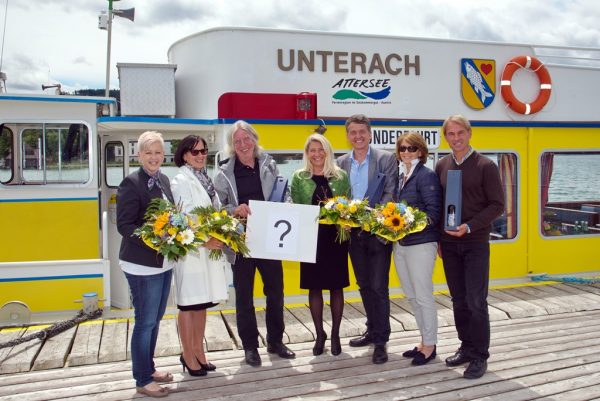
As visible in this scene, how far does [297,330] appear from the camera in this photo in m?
5.13

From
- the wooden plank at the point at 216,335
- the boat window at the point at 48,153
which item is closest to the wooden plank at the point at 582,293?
the wooden plank at the point at 216,335

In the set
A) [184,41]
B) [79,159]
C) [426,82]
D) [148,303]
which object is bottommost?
[148,303]

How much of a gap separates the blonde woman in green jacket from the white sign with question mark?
0.51 ft

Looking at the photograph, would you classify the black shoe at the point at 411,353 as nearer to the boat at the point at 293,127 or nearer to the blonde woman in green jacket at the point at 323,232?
the blonde woman in green jacket at the point at 323,232

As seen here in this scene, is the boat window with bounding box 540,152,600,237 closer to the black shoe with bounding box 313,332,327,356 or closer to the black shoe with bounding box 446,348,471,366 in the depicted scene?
the black shoe with bounding box 446,348,471,366

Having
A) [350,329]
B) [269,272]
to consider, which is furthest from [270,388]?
[350,329]

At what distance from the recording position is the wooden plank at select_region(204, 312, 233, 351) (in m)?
4.82

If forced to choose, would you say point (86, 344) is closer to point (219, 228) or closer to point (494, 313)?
point (219, 228)

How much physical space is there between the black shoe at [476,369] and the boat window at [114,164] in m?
4.23

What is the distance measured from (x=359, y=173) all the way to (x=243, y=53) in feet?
7.07

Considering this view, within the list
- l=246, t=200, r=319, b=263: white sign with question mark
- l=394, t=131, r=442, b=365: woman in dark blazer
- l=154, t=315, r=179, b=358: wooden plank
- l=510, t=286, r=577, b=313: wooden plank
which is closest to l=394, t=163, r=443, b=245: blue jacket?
l=394, t=131, r=442, b=365: woman in dark blazer

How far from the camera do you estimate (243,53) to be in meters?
5.99

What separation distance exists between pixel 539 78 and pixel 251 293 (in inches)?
182

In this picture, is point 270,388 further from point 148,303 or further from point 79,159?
point 79,159
